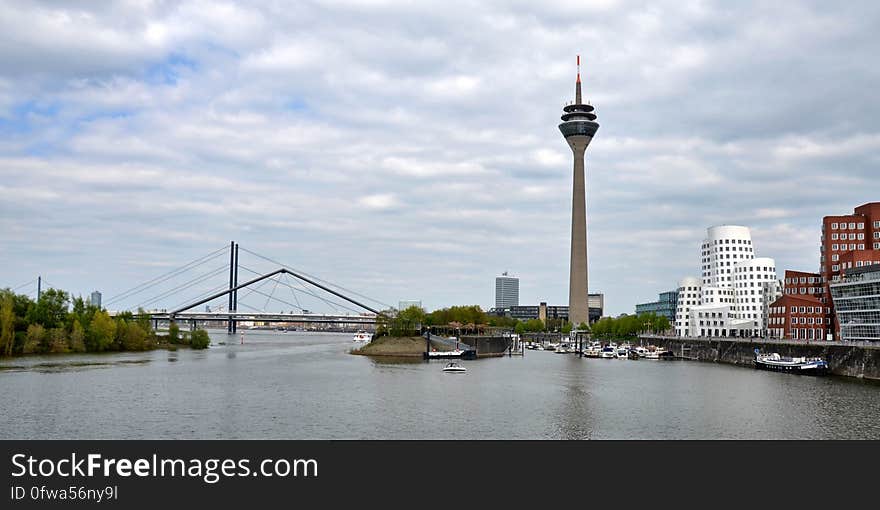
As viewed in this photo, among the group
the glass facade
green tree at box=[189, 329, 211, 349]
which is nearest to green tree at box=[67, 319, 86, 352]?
green tree at box=[189, 329, 211, 349]

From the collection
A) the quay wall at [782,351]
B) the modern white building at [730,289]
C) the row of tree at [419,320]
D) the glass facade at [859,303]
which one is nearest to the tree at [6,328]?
the row of tree at [419,320]

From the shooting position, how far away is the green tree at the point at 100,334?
96.8m

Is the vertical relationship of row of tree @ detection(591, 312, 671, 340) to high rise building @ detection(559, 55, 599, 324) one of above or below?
below

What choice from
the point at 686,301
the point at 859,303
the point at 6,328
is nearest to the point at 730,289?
the point at 686,301

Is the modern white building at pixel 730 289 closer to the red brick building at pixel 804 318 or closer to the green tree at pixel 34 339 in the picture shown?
the red brick building at pixel 804 318

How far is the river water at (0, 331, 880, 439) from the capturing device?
112 ft

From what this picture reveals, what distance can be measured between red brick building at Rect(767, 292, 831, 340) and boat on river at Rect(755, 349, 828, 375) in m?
15.4

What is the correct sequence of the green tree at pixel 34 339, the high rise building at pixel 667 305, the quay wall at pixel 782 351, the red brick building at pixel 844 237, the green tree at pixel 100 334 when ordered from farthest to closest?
the high rise building at pixel 667 305
the green tree at pixel 100 334
the red brick building at pixel 844 237
the green tree at pixel 34 339
the quay wall at pixel 782 351

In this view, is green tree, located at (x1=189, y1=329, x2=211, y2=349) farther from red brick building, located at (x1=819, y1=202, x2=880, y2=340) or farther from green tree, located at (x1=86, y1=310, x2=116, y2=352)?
red brick building, located at (x1=819, y1=202, x2=880, y2=340)
